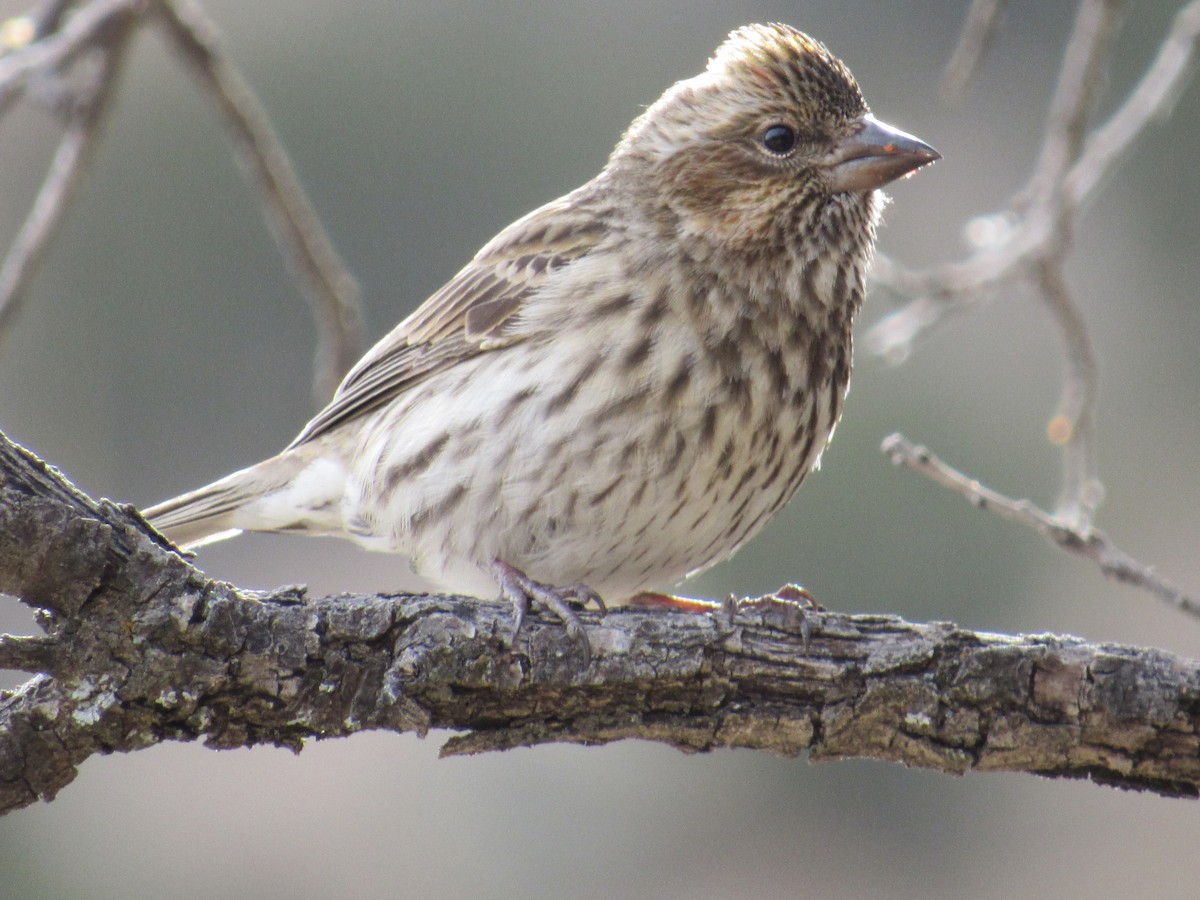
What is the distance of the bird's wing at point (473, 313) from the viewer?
4.94 m

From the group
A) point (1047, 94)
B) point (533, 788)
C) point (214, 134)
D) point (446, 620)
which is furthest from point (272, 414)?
point (446, 620)

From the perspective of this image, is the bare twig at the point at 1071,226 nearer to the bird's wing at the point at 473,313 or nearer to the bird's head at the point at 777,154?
the bird's head at the point at 777,154

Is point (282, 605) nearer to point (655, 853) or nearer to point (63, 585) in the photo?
point (63, 585)

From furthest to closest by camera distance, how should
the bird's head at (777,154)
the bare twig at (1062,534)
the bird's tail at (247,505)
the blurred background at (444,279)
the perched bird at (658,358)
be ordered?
the blurred background at (444,279), the bird's tail at (247,505), the bird's head at (777,154), the perched bird at (658,358), the bare twig at (1062,534)

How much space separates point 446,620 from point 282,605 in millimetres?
355

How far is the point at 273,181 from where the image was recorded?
4945 mm

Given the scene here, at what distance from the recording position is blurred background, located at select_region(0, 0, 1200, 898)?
16438mm

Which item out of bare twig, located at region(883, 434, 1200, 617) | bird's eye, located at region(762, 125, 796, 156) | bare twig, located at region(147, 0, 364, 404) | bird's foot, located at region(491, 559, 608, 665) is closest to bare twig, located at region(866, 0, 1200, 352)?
bird's eye, located at region(762, 125, 796, 156)

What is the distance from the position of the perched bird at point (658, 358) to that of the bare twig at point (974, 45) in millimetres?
281

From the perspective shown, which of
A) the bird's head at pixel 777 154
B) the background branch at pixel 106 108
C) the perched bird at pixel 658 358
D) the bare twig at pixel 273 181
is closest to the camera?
the perched bird at pixel 658 358

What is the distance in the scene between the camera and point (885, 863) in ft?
62.4

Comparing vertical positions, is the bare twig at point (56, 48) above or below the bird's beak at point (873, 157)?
below

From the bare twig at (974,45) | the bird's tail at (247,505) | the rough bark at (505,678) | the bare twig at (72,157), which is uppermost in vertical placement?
the bare twig at (974,45)

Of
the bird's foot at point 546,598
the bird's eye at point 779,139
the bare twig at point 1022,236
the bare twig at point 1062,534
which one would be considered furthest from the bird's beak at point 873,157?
the bird's foot at point 546,598
